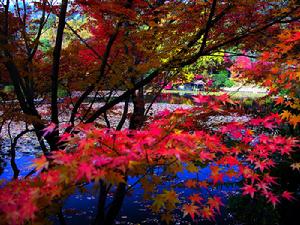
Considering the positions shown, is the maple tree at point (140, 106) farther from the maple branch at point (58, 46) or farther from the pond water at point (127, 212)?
the pond water at point (127, 212)

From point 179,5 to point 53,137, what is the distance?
118 inches

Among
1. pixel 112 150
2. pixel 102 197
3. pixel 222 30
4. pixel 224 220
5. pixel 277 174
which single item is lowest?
pixel 224 220

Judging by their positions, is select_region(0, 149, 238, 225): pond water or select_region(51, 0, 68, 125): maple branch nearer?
select_region(51, 0, 68, 125): maple branch

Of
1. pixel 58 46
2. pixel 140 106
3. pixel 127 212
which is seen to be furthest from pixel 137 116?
pixel 58 46

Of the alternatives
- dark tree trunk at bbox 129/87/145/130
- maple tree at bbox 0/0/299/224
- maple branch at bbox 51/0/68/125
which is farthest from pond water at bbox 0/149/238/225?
maple branch at bbox 51/0/68/125

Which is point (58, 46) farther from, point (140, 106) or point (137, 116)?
point (140, 106)

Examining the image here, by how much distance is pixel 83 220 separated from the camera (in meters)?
8.27

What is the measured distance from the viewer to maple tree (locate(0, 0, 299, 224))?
8.69 ft

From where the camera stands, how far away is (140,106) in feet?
26.1

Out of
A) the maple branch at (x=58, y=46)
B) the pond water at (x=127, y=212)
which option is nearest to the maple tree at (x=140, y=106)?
the maple branch at (x=58, y=46)

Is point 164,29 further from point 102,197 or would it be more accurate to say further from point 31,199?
point 31,199

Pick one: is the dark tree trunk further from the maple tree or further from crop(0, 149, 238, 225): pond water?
crop(0, 149, 238, 225): pond water

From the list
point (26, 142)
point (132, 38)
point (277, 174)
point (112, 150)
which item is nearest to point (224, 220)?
point (277, 174)

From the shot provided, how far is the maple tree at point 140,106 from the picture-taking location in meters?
2.65
